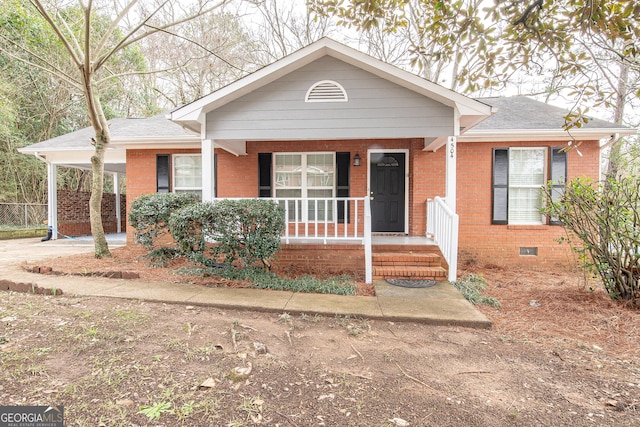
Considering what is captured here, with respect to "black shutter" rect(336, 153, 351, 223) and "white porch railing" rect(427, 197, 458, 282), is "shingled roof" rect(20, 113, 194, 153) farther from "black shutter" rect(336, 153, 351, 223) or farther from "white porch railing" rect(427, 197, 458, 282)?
"white porch railing" rect(427, 197, 458, 282)

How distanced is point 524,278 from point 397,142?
399 cm

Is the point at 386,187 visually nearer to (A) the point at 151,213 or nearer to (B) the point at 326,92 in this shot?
(B) the point at 326,92

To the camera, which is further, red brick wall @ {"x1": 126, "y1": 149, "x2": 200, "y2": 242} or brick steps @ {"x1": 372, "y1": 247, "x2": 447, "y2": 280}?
red brick wall @ {"x1": 126, "y1": 149, "x2": 200, "y2": 242}

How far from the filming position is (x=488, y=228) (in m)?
7.51

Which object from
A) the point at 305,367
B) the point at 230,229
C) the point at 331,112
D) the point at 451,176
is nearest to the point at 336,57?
the point at 331,112

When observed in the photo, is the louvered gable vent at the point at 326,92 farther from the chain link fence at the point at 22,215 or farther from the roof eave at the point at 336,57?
the chain link fence at the point at 22,215

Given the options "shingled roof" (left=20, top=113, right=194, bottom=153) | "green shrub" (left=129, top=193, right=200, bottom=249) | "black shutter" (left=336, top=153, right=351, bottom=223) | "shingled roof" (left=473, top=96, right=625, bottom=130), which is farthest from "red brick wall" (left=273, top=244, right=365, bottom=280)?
"shingled roof" (left=473, top=96, right=625, bottom=130)

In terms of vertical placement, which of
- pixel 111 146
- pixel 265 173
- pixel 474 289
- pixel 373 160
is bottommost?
pixel 474 289

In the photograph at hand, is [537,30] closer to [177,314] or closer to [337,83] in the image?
[337,83]

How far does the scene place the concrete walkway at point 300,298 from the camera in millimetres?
3906

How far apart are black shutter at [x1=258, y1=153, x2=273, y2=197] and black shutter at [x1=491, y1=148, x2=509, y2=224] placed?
5326 millimetres

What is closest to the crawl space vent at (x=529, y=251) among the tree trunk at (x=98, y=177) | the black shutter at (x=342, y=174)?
the black shutter at (x=342, y=174)

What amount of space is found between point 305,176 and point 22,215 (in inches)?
516

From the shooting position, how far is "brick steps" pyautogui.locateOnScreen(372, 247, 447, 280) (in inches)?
220
